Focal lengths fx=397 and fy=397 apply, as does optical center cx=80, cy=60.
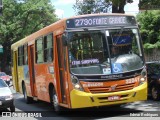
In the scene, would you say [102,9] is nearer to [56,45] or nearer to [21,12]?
[56,45]

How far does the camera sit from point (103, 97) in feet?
37.4

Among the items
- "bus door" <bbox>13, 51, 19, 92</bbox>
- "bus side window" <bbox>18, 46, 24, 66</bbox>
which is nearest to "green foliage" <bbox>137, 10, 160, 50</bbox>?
"bus door" <bbox>13, 51, 19, 92</bbox>

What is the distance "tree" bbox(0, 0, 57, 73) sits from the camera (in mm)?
57406

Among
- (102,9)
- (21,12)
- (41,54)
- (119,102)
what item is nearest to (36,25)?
(21,12)

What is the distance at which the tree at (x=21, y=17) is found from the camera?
57.4 metres

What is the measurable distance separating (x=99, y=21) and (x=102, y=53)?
102 cm

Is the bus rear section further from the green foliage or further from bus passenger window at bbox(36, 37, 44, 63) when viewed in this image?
the green foliage

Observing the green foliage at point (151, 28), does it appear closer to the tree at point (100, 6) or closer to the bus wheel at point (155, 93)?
the tree at point (100, 6)

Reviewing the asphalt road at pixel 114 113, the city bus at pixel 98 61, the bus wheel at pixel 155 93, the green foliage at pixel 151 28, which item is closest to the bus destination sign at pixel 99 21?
the city bus at pixel 98 61

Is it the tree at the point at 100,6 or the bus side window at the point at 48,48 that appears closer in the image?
the bus side window at the point at 48,48

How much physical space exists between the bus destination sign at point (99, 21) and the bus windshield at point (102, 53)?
0.78ft

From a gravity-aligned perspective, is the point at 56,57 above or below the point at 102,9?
below

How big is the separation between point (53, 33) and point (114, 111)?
329 centimetres

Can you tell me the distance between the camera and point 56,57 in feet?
41.4
